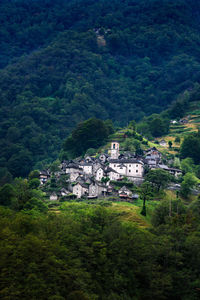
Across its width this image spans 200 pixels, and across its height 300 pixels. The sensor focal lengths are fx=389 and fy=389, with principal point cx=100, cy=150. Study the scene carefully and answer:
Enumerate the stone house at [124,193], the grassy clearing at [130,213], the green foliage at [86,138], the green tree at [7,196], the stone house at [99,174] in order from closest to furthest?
the grassy clearing at [130,213] < the green tree at [7,196] < the stone house at [124,193] < the stone house at [99,174] < the green foliage at [86,138]

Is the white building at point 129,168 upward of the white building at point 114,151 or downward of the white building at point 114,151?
downward

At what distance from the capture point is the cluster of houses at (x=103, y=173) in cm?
7988

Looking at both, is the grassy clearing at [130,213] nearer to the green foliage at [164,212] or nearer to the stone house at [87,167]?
the green foliage at [164,212]

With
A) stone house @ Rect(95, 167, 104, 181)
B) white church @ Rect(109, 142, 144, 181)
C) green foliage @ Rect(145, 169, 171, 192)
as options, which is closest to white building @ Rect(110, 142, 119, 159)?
white church @ Rect(109, 142, 144, 181)

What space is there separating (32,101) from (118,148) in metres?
106

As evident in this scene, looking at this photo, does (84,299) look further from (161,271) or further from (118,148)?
(118,148)

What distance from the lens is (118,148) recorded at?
102 m

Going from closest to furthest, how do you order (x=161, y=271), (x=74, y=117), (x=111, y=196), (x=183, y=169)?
(x=161, y=271) < (x=111, y=196) < (x=183, y=169) < (x=74, y=117)

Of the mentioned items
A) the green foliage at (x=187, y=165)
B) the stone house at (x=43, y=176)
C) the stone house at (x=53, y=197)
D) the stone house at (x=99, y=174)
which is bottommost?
the stone house at (x=53, y=197)

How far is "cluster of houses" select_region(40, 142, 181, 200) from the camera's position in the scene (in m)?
79.9

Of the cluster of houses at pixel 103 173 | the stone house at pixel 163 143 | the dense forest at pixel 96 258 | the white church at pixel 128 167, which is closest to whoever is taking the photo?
the dense forest at pixel 96 258

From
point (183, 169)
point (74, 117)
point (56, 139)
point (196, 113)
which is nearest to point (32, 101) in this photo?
point (74, 117)

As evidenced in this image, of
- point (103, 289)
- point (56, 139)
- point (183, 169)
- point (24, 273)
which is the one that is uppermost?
point (56, 139)

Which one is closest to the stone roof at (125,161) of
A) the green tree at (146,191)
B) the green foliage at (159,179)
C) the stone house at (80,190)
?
the green foliage at (159,179)
